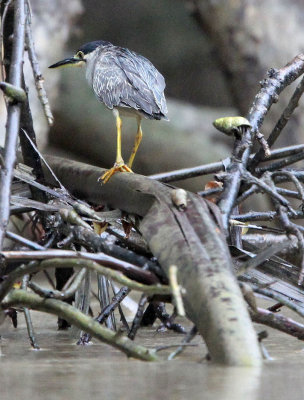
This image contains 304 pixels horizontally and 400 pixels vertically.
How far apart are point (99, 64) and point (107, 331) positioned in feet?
7.48

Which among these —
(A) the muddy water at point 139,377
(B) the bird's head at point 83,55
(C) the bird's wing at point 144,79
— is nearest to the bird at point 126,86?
(C) the bird's wing at point 144,79

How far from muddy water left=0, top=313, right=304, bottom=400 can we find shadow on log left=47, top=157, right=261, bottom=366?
0.06 meters

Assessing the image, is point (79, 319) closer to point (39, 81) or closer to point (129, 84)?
point (39, 81)

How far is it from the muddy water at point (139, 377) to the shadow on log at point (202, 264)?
2.4 inches

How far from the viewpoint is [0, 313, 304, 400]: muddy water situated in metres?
1.67

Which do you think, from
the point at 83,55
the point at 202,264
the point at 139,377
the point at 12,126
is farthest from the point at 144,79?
the point at 139,377

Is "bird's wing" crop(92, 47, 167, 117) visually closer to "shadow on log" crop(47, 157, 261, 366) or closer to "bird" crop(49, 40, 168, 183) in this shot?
"bird" crop(49, 40, 168, 183)

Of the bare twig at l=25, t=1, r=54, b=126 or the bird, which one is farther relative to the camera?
the bird

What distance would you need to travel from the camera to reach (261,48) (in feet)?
25.8

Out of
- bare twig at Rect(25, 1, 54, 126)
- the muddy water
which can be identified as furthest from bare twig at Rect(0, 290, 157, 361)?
bare twig at Rect(25, 1, 54, 126)

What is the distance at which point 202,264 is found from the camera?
6.84ft

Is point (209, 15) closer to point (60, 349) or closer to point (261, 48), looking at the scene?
point (261, 48)

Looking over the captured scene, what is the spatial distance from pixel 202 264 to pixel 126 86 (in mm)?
1910

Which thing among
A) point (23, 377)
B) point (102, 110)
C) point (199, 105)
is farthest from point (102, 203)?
point (199, 105)
